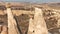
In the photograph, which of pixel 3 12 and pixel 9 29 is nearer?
pixel 9 29

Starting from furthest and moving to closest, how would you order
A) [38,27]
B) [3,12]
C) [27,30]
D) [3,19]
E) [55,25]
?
[3,12]
[3,19]
[55,25]
[27,30]
[38,27]

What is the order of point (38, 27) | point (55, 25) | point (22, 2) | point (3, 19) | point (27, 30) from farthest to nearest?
A: point (22, 2) → point (3, 19) → point (55, 25) → point (27, 30) → point (38, 27)

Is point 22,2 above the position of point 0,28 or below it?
above

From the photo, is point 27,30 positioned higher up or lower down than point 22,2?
lower down

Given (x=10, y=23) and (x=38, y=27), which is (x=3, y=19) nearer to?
(x=10, y=23)

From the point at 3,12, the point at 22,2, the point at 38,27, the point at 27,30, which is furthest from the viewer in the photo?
the point at 22,2

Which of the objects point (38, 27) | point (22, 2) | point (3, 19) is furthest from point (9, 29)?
point (22, 2)

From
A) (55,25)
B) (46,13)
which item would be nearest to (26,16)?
(46,13)

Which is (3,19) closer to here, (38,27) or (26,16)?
(26,16)

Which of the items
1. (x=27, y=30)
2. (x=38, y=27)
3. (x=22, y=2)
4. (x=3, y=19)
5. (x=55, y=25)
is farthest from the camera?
(x=22, y=2)
